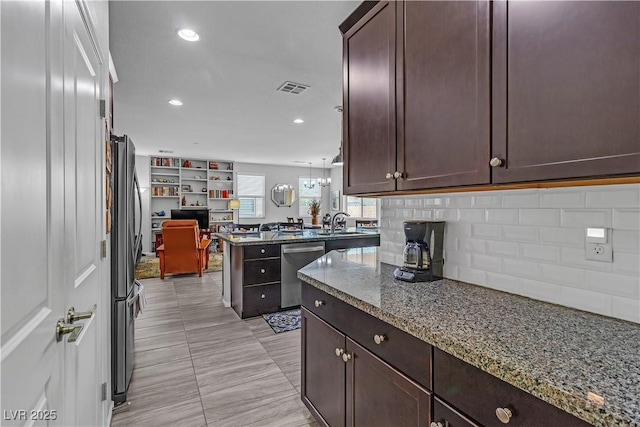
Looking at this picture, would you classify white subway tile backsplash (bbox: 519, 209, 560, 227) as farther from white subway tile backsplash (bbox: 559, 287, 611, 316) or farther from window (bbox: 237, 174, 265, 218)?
window (bbox: 237, 174, 265, 218)

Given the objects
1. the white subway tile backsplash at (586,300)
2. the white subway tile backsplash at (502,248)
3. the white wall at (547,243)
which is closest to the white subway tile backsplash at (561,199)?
the white wall at (547,243)

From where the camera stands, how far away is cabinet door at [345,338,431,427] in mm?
1064

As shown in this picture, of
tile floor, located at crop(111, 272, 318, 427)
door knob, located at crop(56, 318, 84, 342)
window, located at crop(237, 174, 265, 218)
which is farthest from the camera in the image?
window, located at crop(237, 174, 265, 218)

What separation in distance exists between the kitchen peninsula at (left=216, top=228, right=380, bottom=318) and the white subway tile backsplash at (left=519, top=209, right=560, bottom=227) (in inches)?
113

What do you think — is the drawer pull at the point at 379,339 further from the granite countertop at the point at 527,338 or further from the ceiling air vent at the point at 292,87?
the ceiling air vent at the point at 292,87

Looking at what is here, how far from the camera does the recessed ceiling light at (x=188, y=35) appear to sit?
257cm

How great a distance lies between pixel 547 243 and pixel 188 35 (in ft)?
9.52

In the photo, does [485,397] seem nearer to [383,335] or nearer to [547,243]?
[383,335]

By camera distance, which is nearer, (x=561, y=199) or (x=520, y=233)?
(x=561, y=199)

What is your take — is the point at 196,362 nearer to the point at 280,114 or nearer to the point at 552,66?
the point at 552,66

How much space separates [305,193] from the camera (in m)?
11.1

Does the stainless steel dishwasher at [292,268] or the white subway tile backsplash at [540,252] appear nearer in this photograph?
the white subway tile backsplash at [540,252]

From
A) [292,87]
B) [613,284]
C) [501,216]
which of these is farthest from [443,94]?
[292,87]

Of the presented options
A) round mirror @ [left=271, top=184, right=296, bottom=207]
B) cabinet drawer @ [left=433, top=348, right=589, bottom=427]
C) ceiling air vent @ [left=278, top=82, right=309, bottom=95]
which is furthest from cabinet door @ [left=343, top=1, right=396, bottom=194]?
round mirror @ [left=271, top=184, right=296, bottom=207]
